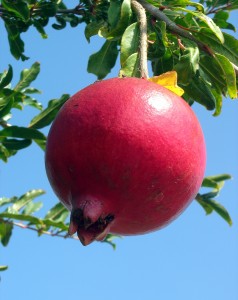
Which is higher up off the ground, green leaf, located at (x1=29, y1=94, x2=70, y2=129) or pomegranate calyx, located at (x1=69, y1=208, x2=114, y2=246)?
pomegranate calyx, located at (x1=69, y1=208, x2=114, y2=246)

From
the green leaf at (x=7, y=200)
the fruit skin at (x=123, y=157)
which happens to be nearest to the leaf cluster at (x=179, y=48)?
the fruit skin at (x=123, y=157)

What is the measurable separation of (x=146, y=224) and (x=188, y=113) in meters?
0.24

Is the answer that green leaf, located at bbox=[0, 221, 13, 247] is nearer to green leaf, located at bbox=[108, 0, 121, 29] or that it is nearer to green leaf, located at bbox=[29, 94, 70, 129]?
green leaf, located at bbox=[29, 94, 70, 129]

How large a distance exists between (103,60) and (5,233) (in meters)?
1.11

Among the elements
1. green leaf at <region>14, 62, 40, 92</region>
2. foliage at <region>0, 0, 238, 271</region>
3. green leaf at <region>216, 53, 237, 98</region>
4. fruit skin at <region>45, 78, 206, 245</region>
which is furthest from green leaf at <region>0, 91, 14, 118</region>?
fruit skin at <region>45, 78, 206, 245</region>

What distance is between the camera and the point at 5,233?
108 inches

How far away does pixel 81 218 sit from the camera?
1164 mm

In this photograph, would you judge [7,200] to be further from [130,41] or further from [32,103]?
[130,41]

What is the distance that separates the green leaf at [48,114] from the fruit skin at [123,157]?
3.89 feet

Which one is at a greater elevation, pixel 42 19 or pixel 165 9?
pixel 165 9

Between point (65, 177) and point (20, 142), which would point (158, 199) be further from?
point (20, 142)

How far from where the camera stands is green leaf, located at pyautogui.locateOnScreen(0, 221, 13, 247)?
2725 millimetres

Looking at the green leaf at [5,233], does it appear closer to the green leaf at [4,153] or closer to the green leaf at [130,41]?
the green leaf at [4,153]

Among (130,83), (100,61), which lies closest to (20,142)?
(100,61)
